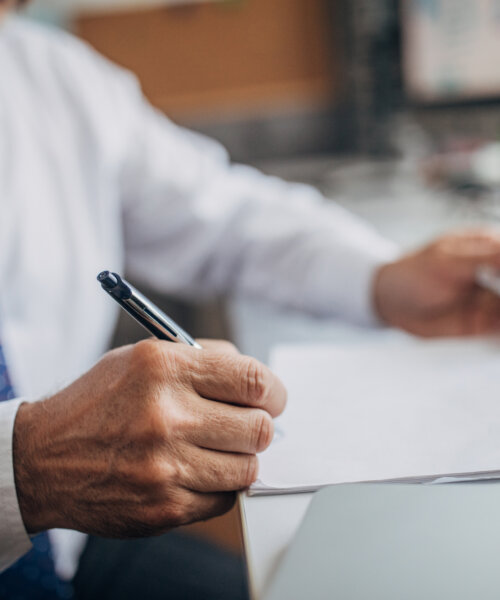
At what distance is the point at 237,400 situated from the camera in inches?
12.8

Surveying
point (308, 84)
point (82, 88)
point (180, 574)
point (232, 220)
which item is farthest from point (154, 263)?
point (308, 84)

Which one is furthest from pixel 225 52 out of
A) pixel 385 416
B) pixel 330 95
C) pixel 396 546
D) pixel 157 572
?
pixel 396 546

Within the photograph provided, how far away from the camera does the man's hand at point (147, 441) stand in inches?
12.2

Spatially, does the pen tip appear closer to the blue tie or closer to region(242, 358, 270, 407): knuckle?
region(242, 358, 270, 407): knuckle

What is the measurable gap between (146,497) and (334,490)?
0.10m

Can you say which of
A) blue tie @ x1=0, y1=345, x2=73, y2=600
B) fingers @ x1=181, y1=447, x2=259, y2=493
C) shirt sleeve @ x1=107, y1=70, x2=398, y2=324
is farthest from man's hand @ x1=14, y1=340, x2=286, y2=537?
shirt sleeve @ x1=107, y1=70, x2=398, y2=324

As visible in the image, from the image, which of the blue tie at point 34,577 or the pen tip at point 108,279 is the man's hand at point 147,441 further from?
the blue tie at point 34,577

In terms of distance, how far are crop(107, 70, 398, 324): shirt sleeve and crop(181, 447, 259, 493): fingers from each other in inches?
15.4

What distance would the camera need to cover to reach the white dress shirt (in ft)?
2.28

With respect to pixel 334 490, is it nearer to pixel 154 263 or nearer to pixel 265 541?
pixel 265 541

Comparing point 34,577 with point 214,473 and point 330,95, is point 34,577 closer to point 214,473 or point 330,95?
point 214,473

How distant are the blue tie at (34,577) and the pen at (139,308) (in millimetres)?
299

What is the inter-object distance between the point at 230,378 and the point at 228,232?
53cm

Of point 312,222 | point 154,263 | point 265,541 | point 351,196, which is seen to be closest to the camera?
point 265,541
